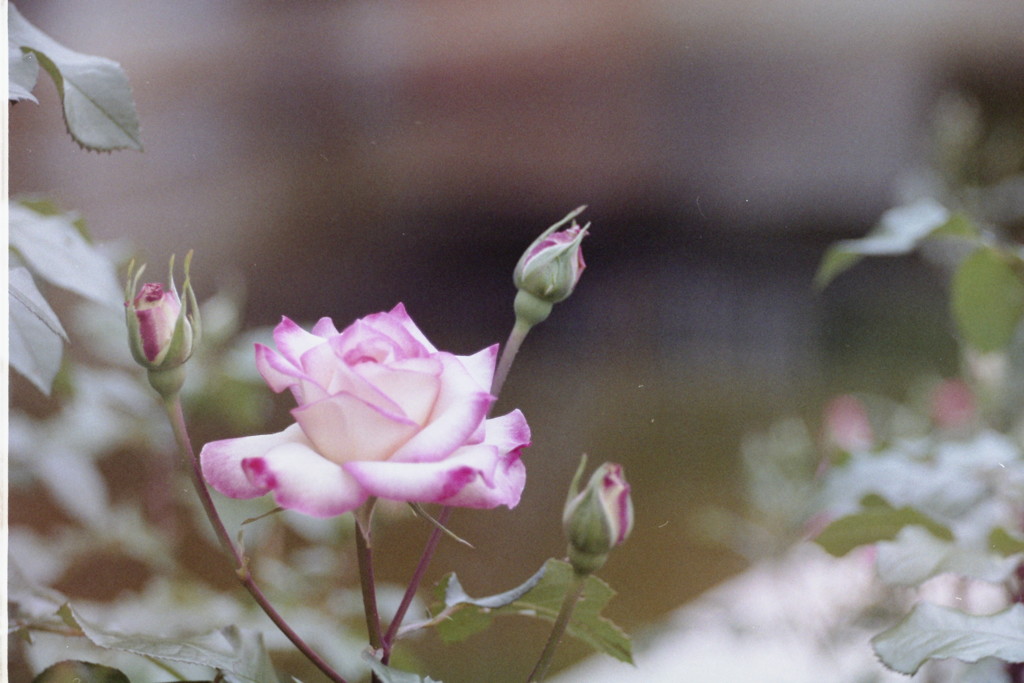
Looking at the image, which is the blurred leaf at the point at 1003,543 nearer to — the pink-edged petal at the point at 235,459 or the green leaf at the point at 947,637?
the green leaf at the point at 947,637

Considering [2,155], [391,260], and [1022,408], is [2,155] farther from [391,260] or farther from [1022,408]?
[1022,408]

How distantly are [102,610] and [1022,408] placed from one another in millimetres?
613

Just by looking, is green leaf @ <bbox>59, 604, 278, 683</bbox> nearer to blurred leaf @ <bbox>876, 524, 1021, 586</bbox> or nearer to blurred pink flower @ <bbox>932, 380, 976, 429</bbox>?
blurred leaf @ <bbox>876, 524, 1021, 586</bbox>

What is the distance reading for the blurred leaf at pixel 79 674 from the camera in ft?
0.76

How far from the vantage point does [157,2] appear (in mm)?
349

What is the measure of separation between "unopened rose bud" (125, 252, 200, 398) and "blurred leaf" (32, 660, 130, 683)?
9 centimetres

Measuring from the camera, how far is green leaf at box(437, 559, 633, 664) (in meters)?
0.23

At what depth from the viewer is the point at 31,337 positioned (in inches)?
9.7

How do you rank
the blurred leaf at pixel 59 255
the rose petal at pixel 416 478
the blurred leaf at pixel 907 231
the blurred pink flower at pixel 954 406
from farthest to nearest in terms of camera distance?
the blurred pink flower at pixel 954 406, the blurred leaf at pixel 907 231, the blurred leaf at pixel 59 255, the rose petal at pixel 416 478

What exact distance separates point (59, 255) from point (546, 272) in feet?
0.57

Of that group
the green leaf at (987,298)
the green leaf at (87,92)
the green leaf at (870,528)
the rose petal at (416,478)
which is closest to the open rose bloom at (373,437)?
the rose petal at (416,478)

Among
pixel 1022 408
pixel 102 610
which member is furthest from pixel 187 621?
pixel 1022 408

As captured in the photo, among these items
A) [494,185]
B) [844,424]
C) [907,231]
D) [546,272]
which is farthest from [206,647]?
[844,424]

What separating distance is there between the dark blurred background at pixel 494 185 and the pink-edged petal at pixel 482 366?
9 centimetres
